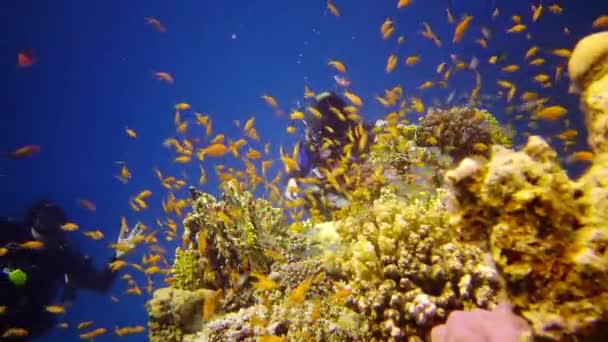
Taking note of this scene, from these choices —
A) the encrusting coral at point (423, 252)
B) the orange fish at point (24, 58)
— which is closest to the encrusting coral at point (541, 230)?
the encrusting coral at point (423, 252)

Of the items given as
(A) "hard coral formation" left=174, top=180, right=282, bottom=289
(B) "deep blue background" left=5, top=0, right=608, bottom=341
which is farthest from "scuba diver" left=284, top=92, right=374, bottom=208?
(B) "deep blue background" left=5, top=0, right=608, bottom=341

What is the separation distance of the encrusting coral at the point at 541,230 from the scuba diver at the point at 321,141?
23.4ft

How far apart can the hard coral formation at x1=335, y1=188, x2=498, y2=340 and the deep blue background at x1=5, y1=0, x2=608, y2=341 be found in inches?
1842

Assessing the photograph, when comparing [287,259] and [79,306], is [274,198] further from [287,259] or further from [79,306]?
[79,306]

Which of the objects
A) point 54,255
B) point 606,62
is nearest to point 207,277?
point 606,62

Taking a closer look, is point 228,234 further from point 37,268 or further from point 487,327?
point 37,268

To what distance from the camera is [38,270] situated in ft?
44.9

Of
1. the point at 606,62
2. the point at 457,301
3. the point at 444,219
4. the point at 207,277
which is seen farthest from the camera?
the point at 207,277

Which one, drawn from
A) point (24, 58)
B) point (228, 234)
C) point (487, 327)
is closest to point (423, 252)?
point (487, 327)

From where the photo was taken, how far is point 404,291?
4.14 meters

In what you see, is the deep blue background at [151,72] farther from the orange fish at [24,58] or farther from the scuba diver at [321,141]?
the orange fish at [24,58]

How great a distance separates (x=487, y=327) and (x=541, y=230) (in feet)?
2.80

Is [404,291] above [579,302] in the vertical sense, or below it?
above

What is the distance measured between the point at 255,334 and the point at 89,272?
1318 centimetres
